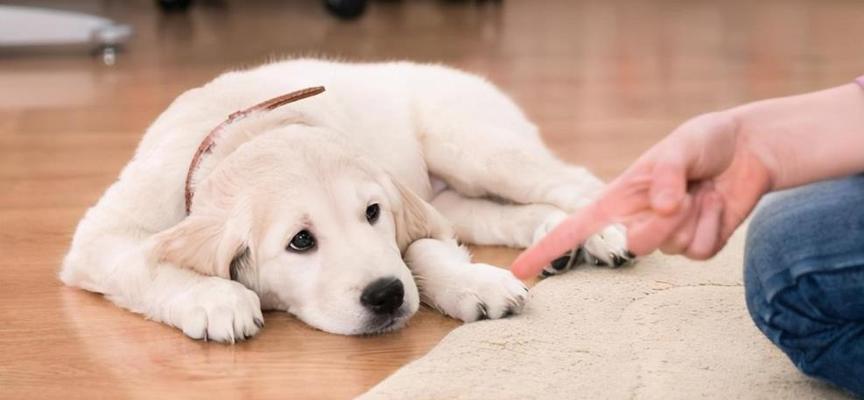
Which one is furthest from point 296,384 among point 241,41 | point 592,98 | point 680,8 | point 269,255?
point 680,8

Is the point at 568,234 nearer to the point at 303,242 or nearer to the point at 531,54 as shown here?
the point at 303,242

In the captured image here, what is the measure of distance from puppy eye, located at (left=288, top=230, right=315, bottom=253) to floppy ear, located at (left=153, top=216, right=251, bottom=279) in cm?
8

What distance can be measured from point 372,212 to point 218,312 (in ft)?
0.95

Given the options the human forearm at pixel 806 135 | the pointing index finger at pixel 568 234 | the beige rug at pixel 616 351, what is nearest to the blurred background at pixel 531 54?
the beige rug at pixel 616 351

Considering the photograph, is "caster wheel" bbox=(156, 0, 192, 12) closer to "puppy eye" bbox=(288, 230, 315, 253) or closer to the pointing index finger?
"puppy eye" bbox=(288, 230, 315, 253)

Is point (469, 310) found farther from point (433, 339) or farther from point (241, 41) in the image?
point (241, 41)

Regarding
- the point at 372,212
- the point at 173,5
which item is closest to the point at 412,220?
the point at 372,212

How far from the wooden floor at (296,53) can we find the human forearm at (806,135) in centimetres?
66

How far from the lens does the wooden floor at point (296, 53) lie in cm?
185

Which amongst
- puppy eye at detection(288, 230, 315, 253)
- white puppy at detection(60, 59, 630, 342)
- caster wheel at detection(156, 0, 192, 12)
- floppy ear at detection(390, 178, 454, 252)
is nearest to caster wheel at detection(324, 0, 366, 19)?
caster wheel at detection(156, 0, 192, 12)

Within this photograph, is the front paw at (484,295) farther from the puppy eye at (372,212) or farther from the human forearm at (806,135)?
the human forearm at (806,135)

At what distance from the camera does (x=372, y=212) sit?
6.53ft

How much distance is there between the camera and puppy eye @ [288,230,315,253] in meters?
1.91

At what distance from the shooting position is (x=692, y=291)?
209cm
